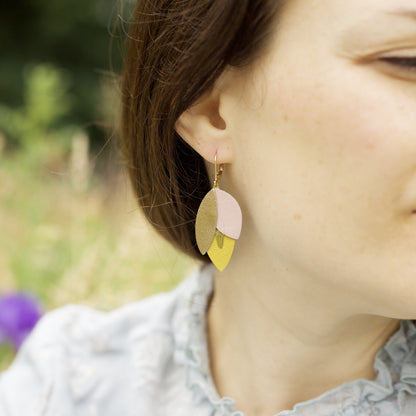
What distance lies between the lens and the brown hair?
3.70 feet

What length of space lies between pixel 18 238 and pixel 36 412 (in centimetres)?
130

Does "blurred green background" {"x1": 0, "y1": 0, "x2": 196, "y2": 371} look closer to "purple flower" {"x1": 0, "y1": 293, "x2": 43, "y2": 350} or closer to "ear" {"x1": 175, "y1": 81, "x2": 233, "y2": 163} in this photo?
"purple flower" {"x1": 0, "y1": 293, "x2": 43, "y2": 350}

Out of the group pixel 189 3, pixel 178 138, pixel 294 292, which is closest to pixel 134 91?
pixel 178 138

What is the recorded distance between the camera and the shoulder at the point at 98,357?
150 cm

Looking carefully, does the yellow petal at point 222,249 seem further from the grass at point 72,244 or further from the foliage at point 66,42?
the foliage at point 66,42

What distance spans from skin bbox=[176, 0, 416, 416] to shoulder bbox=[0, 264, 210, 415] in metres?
0.27

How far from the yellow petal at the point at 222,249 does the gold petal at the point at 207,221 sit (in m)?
0.01

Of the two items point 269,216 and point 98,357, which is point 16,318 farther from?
point 269,216

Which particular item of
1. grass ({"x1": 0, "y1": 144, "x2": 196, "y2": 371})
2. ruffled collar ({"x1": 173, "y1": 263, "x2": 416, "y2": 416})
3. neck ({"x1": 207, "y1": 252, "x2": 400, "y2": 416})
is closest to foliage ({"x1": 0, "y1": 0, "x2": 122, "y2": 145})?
grass ({"x1": 0, "y1": 144, "x2": 196, "y2": 371})

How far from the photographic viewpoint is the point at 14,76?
8.09 meters

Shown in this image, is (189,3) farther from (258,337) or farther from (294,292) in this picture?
(258,337)

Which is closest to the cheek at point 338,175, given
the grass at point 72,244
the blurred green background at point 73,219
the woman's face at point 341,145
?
the woman's face at point 341,145

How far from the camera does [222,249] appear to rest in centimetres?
125

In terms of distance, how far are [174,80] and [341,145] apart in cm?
33
